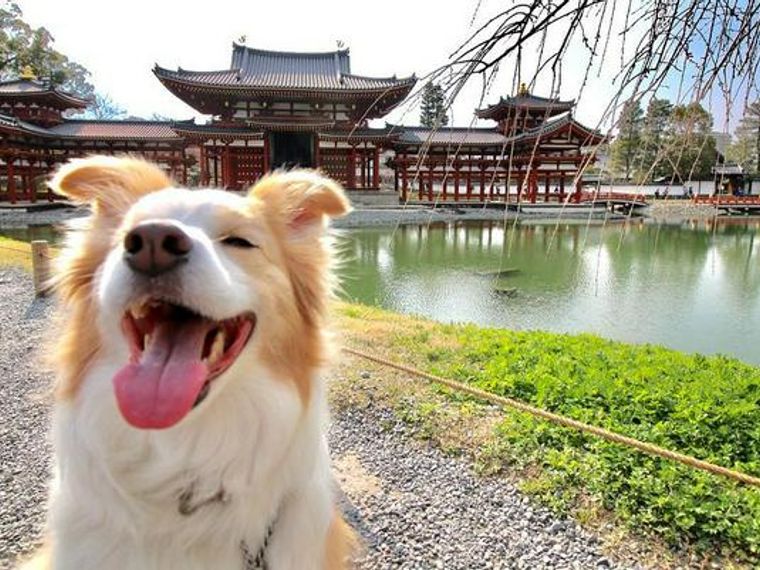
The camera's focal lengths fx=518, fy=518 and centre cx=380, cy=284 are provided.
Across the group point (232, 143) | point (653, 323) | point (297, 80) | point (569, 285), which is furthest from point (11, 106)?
point (653, 323)

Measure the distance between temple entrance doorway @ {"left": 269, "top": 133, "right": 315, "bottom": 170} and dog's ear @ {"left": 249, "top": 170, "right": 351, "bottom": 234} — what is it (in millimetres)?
26261

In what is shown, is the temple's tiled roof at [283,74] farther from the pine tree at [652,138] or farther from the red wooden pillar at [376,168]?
the pine tree at [652,138]

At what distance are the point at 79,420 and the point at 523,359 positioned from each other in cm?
403

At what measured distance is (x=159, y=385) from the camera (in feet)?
4.39

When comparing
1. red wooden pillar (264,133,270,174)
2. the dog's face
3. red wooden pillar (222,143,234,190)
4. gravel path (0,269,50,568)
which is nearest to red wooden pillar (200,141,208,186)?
red wooden pillar (222,143,234,190)

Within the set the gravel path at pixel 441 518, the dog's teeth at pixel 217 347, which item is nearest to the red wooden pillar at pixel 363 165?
the gravel path at pixel 441 518

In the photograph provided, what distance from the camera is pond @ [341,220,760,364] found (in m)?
8.55

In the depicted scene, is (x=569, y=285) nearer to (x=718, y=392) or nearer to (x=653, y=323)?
(x=653, y=323)

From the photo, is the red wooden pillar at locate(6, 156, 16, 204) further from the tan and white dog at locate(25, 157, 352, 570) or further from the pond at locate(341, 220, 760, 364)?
the tan and white dog at locate(25, 157, 352, 570)

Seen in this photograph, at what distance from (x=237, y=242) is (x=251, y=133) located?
26.0 metres

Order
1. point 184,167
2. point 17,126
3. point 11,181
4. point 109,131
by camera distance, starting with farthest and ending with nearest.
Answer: point 184,167
point 109,131
point 11,181
point 17,126

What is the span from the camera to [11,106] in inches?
1096

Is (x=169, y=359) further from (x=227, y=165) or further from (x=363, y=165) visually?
(x=363, y=165)

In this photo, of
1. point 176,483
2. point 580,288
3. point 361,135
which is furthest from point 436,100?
point 361,135
